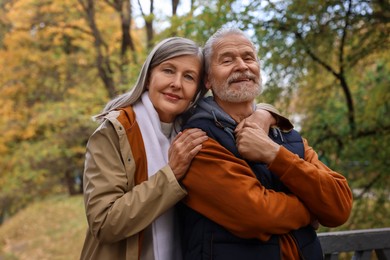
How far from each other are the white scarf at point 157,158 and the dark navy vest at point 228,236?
6 centimetres

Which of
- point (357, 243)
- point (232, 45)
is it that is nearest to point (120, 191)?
point (232, 45)

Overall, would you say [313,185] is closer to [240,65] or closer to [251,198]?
[251,198]

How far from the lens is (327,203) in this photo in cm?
185

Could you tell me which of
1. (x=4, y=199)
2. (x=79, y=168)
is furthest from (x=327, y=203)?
(x=4, y=199)

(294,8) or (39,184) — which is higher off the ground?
(294,8)

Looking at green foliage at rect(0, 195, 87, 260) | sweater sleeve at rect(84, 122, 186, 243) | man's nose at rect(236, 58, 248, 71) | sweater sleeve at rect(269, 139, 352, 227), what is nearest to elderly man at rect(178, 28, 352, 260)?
sweater sleeve at rect(269, 139, 352, 227)

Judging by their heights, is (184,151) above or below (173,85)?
below

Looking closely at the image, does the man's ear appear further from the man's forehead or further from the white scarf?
the white scarf

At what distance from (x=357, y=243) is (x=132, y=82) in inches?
188

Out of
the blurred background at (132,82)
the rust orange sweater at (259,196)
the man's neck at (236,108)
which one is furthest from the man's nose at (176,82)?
the blurred background at (132,82)

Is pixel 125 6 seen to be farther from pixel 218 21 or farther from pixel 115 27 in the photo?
pixel 218 21

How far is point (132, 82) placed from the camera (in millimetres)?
6785

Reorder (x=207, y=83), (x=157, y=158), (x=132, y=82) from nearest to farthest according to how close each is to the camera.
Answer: (x=157, y=158) → (x=207, y=83) → (x=132, y=82)

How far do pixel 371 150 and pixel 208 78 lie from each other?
117 inches
